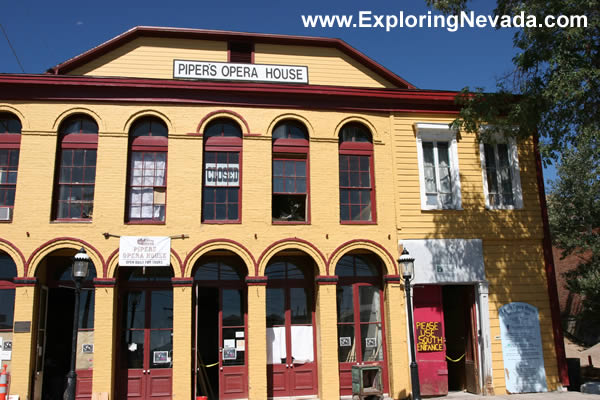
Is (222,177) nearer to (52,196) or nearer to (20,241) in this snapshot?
(52,196)

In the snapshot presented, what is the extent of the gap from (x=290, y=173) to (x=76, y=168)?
5658 millimetres

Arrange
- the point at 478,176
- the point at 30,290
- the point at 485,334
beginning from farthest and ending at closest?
the point at 478,176, the point at 485,334, the point at 30,290

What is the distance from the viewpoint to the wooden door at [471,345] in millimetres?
14065

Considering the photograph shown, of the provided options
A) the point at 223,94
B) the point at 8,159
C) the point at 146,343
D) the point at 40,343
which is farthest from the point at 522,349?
the point at 8,159

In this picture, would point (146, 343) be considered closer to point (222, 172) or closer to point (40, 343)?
point (40, 343)

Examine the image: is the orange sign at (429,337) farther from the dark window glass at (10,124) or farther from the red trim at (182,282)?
the dark window glass at (10,124)

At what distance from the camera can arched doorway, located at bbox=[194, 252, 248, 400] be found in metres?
13.5

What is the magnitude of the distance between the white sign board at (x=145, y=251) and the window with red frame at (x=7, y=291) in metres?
2.85

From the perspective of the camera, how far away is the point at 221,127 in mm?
14562

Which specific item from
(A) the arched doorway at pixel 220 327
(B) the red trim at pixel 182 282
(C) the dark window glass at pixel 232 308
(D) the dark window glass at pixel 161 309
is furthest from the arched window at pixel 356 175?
(D) the dark window glass at pixel 161 309

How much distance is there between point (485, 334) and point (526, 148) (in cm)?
559

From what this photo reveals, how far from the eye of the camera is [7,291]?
1316cm

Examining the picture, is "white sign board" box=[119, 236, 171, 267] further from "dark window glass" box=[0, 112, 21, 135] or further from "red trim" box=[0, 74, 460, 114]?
"dark window glass" box=[0, 112, 21, 135]

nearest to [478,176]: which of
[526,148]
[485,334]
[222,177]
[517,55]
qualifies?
[526,148]
